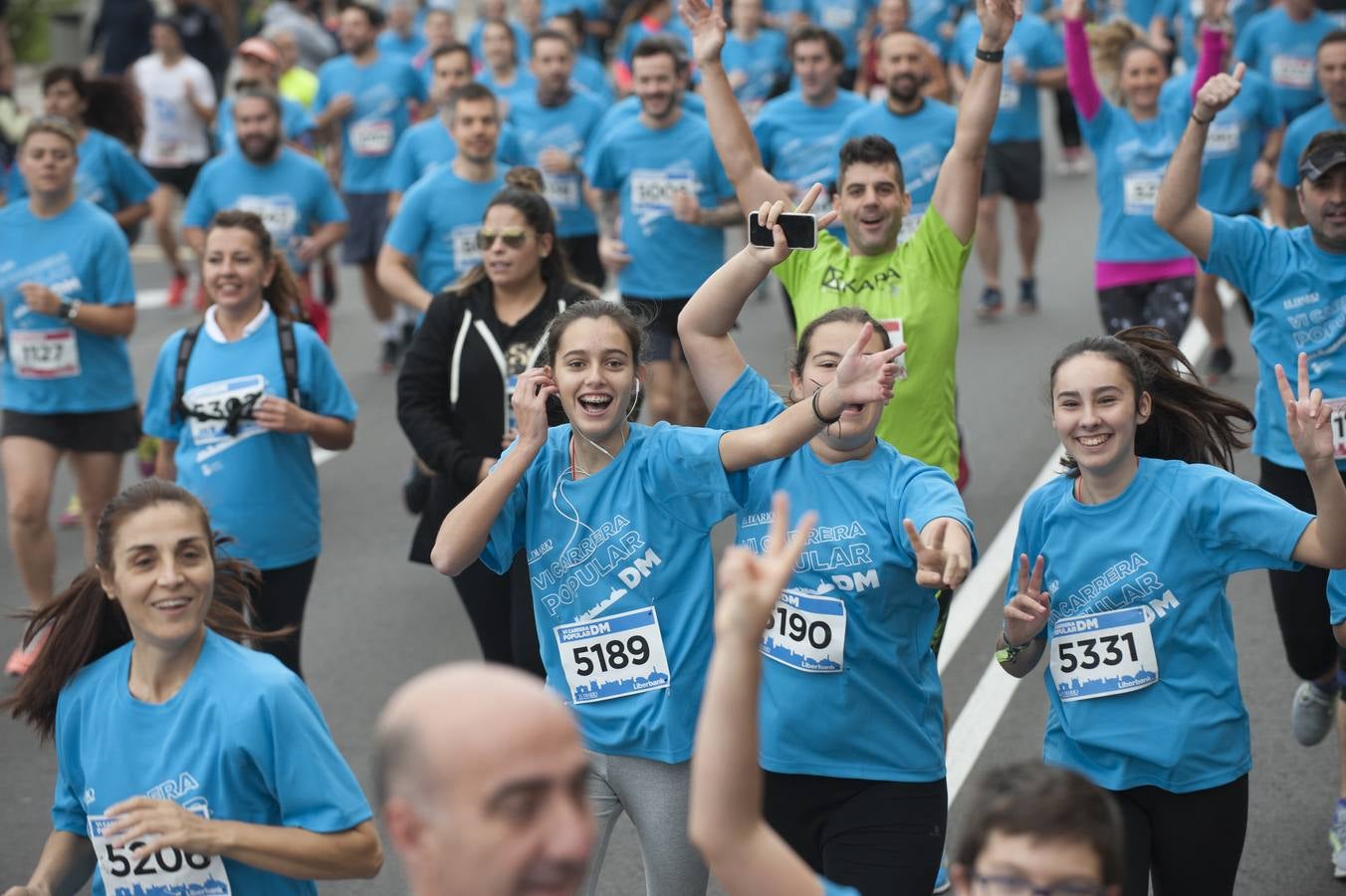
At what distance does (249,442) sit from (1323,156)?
139 inches

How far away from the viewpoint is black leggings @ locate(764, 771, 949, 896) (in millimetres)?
4172

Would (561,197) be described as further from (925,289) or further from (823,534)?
(823,534)

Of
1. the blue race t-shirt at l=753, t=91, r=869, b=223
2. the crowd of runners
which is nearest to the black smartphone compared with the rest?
the crowd of runners

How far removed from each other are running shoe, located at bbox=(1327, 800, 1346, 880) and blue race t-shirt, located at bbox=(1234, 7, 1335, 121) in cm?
706

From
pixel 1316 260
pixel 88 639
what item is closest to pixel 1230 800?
pixel 1316 260

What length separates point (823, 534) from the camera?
435 centimetres

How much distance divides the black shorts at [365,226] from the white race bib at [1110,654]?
9.18m

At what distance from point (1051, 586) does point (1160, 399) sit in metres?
0.68

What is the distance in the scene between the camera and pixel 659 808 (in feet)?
14.1

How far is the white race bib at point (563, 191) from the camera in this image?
408 inches

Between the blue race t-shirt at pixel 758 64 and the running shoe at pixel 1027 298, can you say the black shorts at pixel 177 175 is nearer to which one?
the blue race t-shirt at pixel 758 64

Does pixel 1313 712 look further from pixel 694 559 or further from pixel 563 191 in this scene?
pixel 563 191

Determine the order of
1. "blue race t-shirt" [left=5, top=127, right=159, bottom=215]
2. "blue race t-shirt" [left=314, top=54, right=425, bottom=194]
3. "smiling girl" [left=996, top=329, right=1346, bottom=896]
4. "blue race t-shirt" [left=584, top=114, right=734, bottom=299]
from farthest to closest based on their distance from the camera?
1. "blue race t-shirt" [left=314, top=54, right=425, bottom=194]
2. "blue race t-shirt" [left=5, top=127, right=159, bottom=215]
3. "blue race t-shirt" [left=584, top=114, right=734, bottom=299]
4. "smiling girl" [left=996, top=329, right=1346, bottom=896]

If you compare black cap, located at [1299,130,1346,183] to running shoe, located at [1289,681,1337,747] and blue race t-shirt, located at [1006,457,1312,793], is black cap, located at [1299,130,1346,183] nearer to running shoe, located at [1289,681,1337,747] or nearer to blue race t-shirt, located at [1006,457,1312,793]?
blue race t-shirt, located at [1006,457,1312,793]
